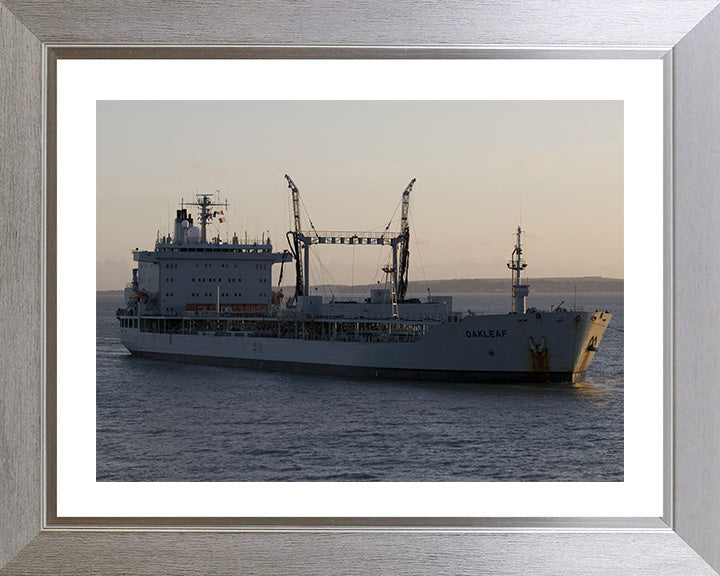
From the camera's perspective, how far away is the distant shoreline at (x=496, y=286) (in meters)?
19.0

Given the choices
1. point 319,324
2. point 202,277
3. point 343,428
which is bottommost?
point 343,428

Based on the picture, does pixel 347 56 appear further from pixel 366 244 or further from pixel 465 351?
pixel 366 244

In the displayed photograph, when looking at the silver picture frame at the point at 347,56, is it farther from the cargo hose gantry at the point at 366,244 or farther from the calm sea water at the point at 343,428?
the cargo hose gantry at the point at 366,244

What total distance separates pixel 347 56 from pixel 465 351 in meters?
10.5

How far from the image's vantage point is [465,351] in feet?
40.4

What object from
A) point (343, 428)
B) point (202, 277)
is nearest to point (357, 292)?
point (343, 428)

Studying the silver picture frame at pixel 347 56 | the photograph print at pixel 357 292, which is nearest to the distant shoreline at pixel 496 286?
the photograph print at pixel 357 292

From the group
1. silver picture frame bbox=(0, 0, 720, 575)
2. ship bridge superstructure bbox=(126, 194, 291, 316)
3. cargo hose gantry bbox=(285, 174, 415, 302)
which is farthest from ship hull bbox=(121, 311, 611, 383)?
silver picture frame bbox=(0, 0, 720, 575)

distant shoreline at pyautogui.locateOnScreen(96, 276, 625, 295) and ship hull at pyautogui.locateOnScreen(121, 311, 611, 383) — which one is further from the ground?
distant shoreline at pyautogui.locateOnScreen(96, 276, 625, 295)

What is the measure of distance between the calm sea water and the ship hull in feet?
1.17

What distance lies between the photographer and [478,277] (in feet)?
69.2

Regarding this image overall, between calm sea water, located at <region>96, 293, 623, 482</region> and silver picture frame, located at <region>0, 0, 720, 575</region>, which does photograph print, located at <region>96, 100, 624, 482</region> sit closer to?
calm sea water, located at <region>96, 293, 623, 482</region>

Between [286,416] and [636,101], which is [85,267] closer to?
[636,101]

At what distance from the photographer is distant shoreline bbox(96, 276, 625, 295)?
19031 mm
